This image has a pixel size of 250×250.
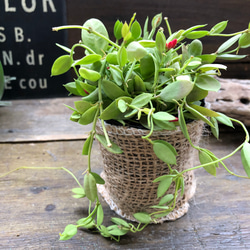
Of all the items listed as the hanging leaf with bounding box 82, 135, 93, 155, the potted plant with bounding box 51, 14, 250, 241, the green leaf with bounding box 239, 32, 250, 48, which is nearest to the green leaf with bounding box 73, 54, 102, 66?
the potted plant with bounding box 51, 14, 250, 241

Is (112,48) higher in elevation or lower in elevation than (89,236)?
higher

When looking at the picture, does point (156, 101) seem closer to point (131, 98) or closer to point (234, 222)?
point (131, 98)

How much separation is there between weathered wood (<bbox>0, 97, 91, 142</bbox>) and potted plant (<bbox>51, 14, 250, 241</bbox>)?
0.35 m

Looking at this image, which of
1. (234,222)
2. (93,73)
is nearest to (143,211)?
(234,222)

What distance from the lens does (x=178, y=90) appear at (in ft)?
1.12

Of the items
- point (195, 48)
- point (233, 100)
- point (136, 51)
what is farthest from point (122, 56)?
point (233, 100)

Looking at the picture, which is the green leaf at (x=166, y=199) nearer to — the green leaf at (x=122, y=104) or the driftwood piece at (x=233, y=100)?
the green leaf at (x=122, y=104)

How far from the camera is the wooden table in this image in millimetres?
466

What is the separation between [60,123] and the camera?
0.87 meters

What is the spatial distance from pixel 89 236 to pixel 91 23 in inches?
13.1

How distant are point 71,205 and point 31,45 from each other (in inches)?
25.2

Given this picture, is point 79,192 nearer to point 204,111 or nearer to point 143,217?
point 143,217

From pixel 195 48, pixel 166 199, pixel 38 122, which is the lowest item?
pixel 38 122

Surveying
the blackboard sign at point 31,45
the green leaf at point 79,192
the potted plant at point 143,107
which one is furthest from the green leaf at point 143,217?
the blackboard sign at point 31,45
